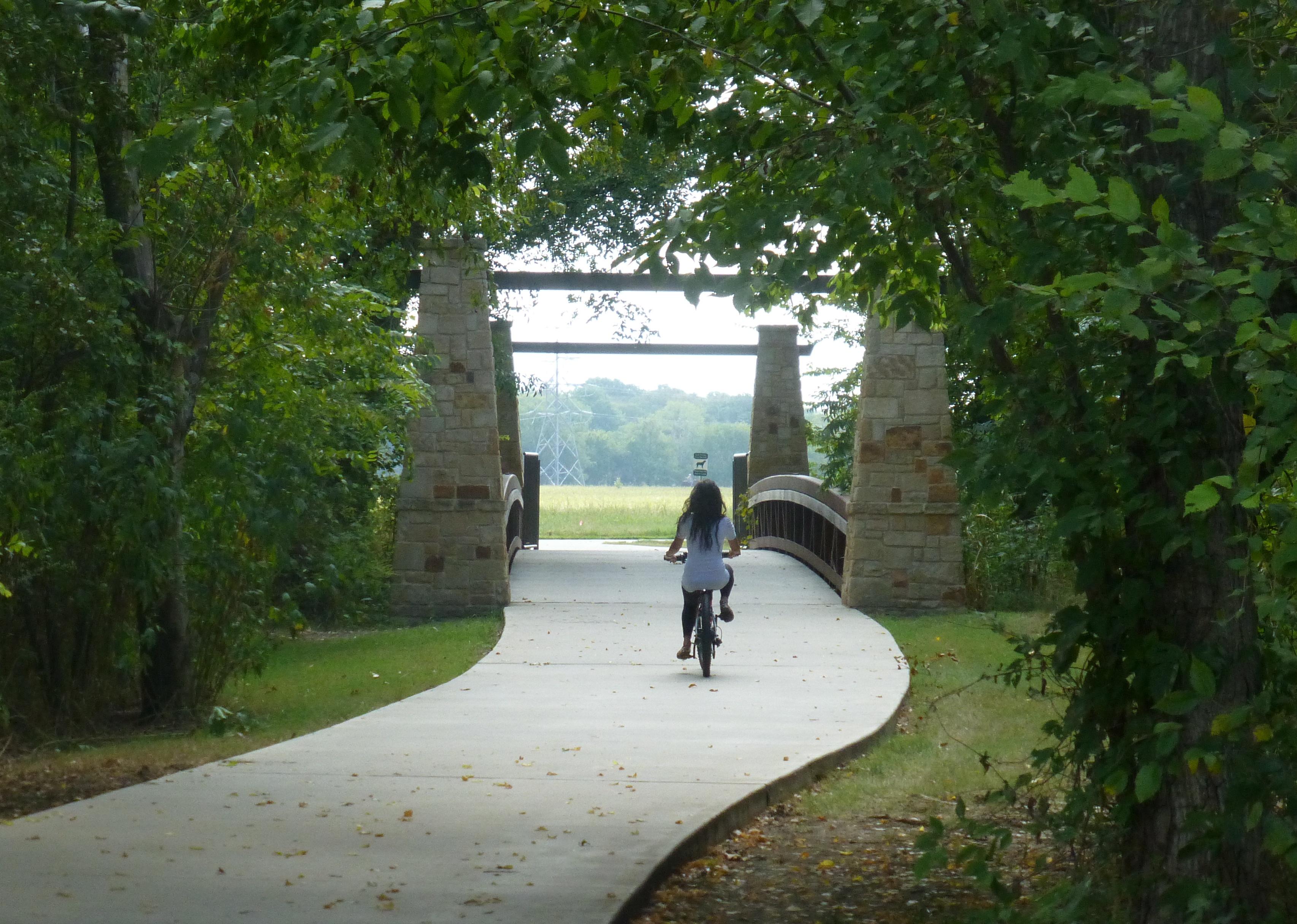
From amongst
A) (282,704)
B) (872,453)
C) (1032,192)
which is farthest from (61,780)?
(872,453)

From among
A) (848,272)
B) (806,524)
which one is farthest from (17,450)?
(806,524)

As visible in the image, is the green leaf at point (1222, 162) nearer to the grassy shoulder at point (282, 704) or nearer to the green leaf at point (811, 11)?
the green leaf at point (811, 11)

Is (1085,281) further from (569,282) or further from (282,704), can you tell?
(569,282)

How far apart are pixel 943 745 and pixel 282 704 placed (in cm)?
427

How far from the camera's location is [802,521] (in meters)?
18.4

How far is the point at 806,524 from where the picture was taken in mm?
18141

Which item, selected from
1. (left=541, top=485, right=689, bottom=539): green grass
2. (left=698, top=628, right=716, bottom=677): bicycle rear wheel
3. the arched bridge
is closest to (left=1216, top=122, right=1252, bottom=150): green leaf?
(left=698, top=628, right=716, bottom=677): bicycle rear wheel

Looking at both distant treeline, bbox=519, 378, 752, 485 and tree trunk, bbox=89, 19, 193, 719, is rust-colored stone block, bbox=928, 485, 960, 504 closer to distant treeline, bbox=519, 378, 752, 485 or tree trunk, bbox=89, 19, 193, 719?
tree trunk, bbox=89, 19, 193, 719

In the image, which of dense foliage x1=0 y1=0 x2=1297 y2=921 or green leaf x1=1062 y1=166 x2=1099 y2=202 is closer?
green leaf x1=1062 y1=166 x2=1099 y2=202

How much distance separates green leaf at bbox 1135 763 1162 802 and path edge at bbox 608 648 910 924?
1.58 metres

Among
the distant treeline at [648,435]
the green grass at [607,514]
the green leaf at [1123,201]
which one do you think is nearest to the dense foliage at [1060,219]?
the green leaf at [1123,201]

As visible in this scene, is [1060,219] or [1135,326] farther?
[1060,219]

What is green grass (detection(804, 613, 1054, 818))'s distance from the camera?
6.19 m

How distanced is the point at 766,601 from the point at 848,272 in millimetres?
9173
